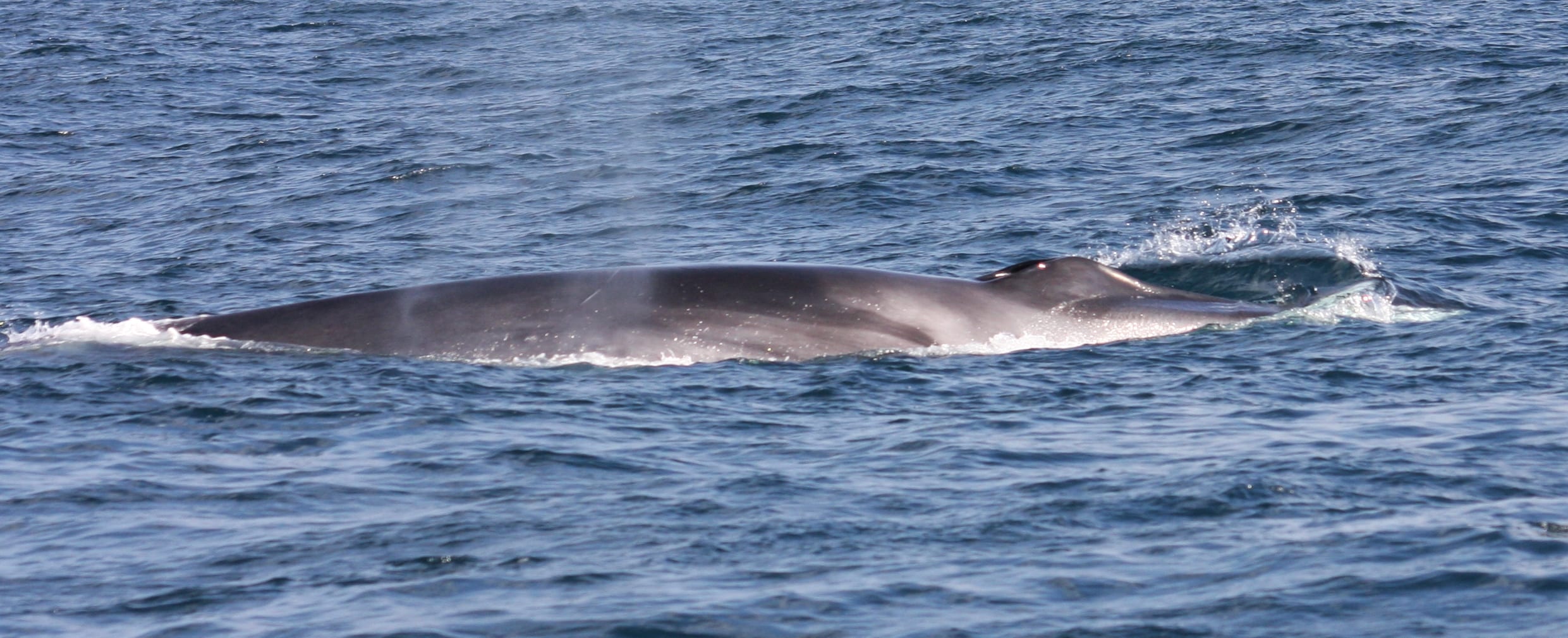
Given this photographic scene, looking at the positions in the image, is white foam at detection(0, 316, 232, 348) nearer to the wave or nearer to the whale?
the wave

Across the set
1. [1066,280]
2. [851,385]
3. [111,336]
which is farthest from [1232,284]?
[111,336]

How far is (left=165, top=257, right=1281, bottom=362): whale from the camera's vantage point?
45.3 feet

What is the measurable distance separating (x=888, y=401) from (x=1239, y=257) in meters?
6.55

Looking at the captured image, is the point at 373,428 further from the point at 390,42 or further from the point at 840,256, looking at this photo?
the point at 390,42

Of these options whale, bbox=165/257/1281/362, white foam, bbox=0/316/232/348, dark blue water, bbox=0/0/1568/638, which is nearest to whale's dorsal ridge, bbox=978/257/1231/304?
whale, bbox=165/257/1281/362

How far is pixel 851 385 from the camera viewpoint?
13039 millimetres

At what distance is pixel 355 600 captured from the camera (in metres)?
8.90

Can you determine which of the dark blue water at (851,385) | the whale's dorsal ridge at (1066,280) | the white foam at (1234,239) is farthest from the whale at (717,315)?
the white foam at (1234,239)

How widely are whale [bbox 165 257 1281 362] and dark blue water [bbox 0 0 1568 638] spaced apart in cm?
29

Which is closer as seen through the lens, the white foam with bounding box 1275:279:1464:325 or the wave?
the wave

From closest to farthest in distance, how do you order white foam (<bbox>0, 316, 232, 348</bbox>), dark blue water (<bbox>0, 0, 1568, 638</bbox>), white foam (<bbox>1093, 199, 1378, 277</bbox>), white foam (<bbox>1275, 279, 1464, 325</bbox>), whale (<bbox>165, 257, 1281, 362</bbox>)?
dark blue water (<bbox>0, 0, 1568, 638</bbox>) → whale (<bbox>165, 257, 1281, 362</bbox>) → white foam (<bbox>0, 316, 232, 348</bbox>) → white foam (<bbox>1275, 279, 1464, 325</bbox>) → white foam (<bbox>1093, 199, 1378, 277</bbox>)

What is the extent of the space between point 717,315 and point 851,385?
1386mm

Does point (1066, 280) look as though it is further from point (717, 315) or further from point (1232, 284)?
point (1232, 284)

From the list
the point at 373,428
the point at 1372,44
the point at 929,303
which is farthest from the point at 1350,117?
the point at 373,428
